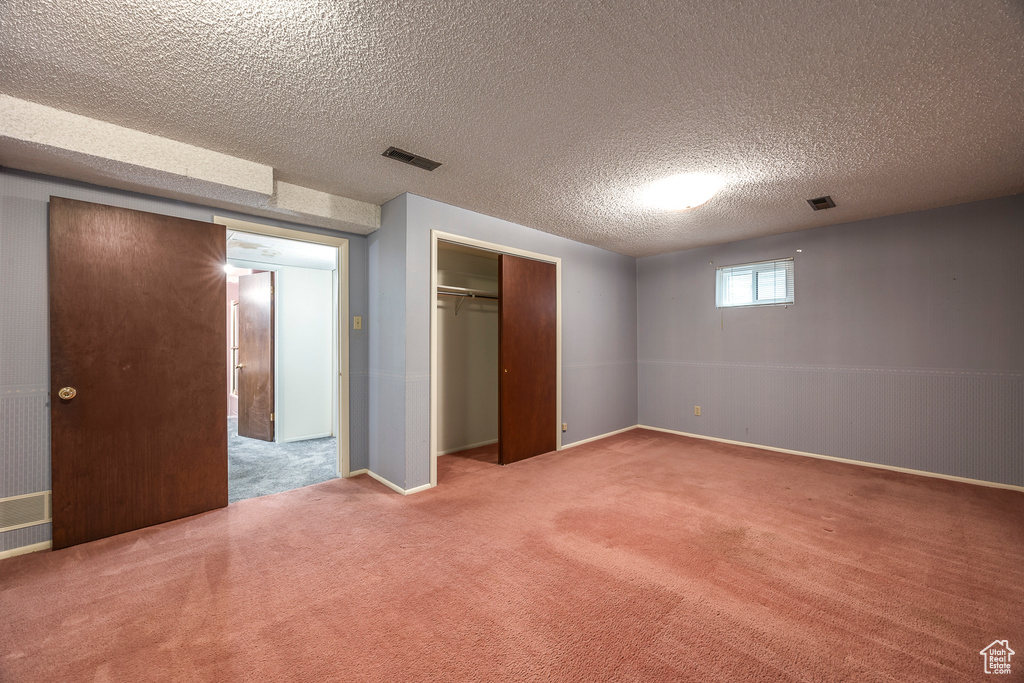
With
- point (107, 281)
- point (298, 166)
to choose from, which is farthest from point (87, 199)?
point (298, 166)

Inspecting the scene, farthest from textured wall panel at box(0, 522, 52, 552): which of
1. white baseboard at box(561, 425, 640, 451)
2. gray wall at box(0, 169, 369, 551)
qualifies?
white baseboard at box(561, 425, 640, 451)

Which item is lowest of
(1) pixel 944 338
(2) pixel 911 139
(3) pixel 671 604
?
(3) pixel 671 604

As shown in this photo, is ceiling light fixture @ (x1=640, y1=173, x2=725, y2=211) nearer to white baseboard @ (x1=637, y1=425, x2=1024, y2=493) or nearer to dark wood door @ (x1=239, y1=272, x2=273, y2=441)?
white baseboard @ (x1=637, y1=425, x2=1024, y2=493)

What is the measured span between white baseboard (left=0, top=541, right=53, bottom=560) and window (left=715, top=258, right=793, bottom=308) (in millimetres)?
6447

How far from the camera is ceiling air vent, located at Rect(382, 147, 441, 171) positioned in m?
2.72

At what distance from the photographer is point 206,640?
1.74m

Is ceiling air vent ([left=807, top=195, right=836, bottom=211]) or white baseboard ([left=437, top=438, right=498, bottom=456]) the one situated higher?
ceiling air vent ([left=807, top=195, right=836, bottom=211])

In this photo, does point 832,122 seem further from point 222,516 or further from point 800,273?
point 222,516

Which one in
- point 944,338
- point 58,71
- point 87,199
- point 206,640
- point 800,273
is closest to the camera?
point 206,640

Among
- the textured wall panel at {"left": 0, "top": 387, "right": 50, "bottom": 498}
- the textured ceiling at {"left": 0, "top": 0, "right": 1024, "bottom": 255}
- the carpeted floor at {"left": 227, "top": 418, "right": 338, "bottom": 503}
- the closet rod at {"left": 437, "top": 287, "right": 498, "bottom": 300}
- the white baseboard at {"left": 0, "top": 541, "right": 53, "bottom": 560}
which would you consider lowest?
the carpeted floor at {"left": 227, "top": 418, "right": 338, "bottom": 503}

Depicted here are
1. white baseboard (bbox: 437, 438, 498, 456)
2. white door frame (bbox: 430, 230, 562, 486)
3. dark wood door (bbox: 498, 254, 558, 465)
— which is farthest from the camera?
white baseboard (bbox: 437, 438, 498, 456)

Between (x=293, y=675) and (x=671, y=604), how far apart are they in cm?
166

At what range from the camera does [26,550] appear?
2.48 metres

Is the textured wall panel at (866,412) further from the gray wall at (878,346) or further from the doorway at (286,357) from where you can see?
the doorway at (286,357)
